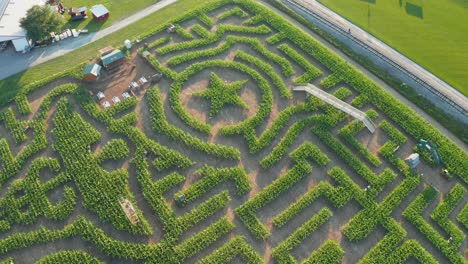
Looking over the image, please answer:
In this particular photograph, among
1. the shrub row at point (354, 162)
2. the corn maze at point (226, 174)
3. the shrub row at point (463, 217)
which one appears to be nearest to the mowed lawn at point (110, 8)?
the corn maze at point (226, 174)

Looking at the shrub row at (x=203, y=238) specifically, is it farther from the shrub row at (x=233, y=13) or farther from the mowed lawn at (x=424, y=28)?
the mowed lawn at (x=424, y=28)

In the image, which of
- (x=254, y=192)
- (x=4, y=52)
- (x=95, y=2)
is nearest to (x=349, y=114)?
(x=254, y=192)

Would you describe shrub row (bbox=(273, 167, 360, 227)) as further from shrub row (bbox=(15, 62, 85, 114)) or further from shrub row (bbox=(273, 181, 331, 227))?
shrub row (bbox=(15, 62, 85, 114))

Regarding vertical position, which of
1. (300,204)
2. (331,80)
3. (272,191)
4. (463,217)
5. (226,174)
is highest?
(331,80)

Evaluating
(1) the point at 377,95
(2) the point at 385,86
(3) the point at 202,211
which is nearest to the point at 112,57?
(3) the point at 202,211

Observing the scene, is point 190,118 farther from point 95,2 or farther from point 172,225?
point 95,2

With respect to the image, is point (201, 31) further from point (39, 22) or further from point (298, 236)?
point (298, 236)

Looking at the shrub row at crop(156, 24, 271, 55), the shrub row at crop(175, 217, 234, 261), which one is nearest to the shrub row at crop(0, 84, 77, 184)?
the shrub row at crop(156, 24, 271, 55)
